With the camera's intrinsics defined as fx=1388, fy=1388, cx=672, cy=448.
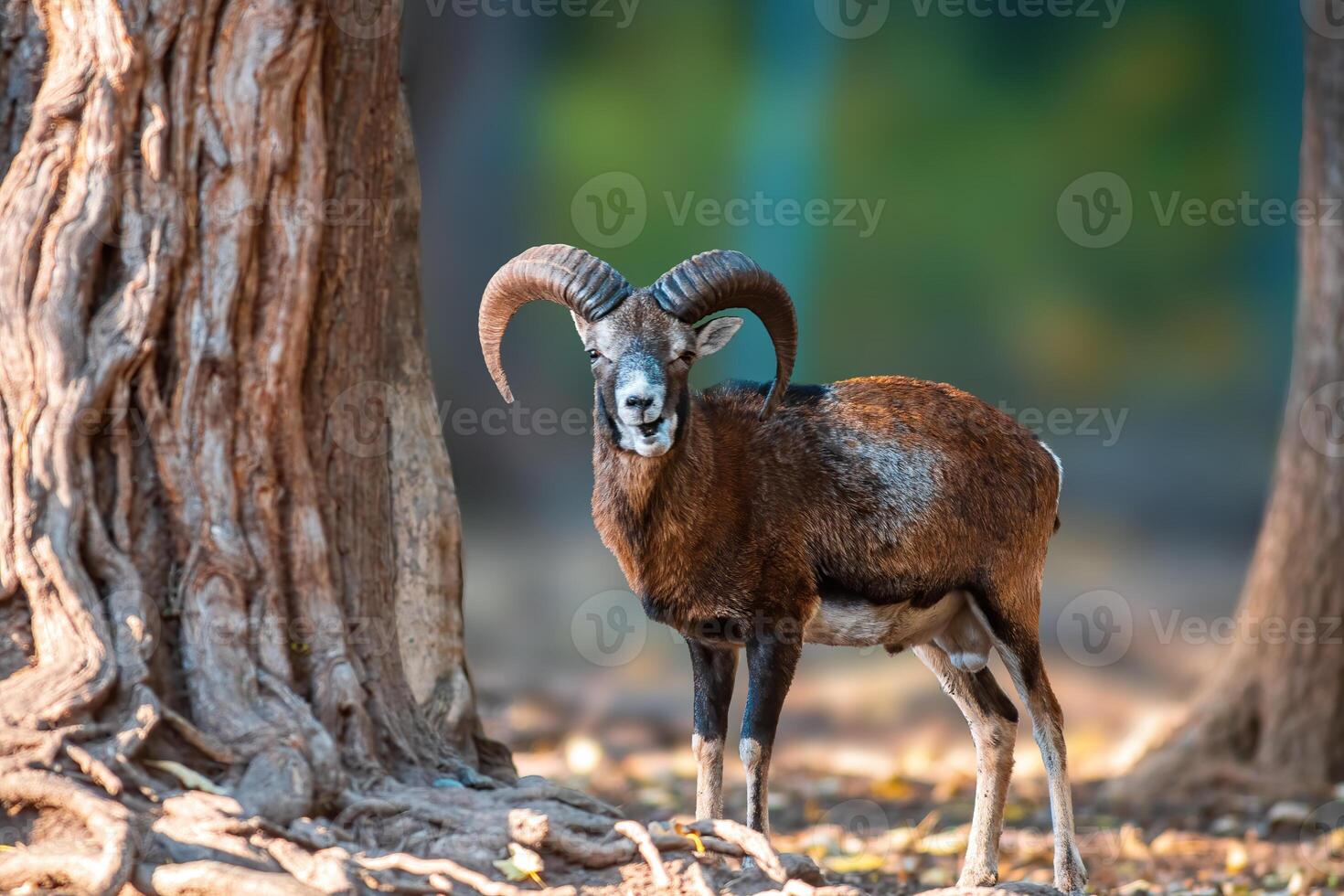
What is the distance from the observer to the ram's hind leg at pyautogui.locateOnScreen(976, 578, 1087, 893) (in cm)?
629

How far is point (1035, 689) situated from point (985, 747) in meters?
0.41

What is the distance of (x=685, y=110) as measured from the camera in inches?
461

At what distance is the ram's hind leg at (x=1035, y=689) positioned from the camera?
6.29 metres

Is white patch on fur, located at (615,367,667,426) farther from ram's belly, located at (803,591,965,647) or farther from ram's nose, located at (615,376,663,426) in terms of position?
ram's belly, located at (803,591,965,647)

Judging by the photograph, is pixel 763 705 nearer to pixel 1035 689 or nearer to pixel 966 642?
pixel 966 642

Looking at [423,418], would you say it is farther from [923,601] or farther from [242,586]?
[923,601]

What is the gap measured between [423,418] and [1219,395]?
7468 millimetres

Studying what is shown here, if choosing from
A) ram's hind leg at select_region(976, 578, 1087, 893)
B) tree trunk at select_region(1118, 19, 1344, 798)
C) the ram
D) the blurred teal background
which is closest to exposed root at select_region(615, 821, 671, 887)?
the ram

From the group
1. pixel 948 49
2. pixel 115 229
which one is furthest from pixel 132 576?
pixel 948 49

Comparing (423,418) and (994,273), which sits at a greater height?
(994,273)

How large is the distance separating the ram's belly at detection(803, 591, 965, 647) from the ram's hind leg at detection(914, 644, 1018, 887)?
38 cm

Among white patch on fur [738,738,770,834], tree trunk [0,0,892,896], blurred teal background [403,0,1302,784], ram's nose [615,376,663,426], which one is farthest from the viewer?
blurred teal background [403,0,1302,784]

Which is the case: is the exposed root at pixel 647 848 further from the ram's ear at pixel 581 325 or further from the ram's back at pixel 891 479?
the ram's ear at pixel 581 325

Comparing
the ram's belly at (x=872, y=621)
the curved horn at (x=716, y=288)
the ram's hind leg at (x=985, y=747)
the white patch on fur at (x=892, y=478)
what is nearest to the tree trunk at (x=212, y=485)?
the curved horn at (x=716, y=288)
